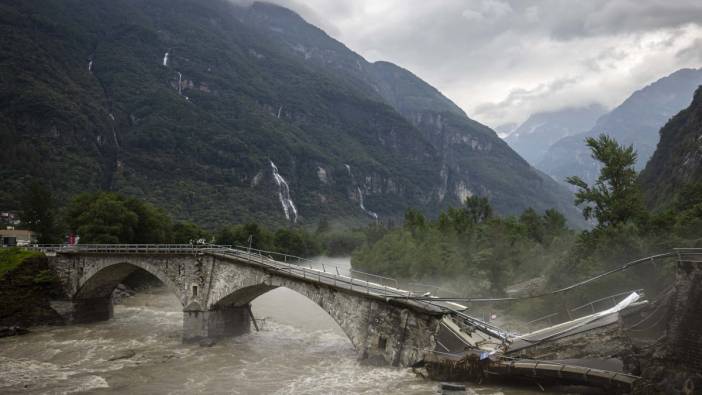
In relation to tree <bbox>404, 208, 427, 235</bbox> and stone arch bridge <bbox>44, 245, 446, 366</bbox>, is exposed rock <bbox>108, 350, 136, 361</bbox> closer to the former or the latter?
stone arch bridge <bbox>44, 245, 446, 366</bbox>

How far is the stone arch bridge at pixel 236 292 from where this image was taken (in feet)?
81.4

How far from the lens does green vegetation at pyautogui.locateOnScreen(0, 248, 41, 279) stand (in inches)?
1764

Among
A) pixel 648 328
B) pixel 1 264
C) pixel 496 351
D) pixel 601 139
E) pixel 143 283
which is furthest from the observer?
pixel 143 283

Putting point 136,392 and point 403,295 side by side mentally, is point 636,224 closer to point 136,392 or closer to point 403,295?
point 403,295

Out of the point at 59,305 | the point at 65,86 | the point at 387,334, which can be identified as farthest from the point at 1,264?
the point at 65,86

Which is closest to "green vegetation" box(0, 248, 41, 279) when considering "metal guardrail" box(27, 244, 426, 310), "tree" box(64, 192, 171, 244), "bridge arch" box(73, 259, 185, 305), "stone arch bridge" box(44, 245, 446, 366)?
"stone arch bridge" box(44, 245, 446, 366)

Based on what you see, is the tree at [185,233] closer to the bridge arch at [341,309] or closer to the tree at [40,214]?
the tree at [40,214]

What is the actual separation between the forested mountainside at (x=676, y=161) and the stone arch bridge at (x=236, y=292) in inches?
1929

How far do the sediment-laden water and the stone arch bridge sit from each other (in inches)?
58.1

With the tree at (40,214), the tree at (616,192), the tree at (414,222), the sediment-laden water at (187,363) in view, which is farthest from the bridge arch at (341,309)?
the tree at (40,214)

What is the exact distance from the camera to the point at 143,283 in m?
67.1

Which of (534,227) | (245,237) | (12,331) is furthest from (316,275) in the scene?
(534,227)

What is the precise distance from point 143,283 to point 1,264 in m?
22.7

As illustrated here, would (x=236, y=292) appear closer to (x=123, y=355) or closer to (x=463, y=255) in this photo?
(x=123, y=355)
